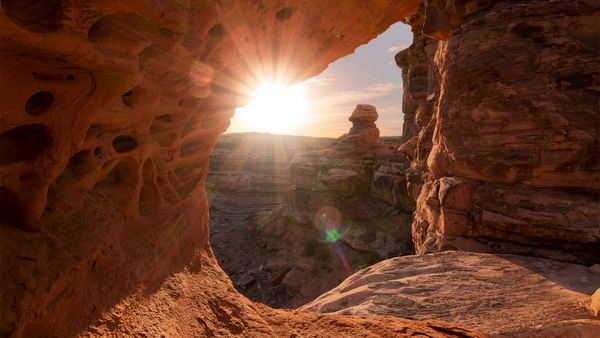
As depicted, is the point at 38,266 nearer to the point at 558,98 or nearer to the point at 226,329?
the point at 226,329

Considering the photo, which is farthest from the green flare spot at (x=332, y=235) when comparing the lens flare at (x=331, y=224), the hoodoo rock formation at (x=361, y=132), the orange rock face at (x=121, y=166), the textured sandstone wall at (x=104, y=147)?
the textured sandstone wall at (x=104, y=147)

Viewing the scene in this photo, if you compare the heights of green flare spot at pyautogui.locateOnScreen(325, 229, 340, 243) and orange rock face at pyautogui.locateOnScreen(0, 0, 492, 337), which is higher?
orange rock face at pyautogui.locateOnScreen(0, 0, 492, 337)

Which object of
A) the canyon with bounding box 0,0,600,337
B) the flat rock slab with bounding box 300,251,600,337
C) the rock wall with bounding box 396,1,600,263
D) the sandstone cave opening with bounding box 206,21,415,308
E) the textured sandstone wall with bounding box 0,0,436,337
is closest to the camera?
the textured sandstone wall with bounding box 0,0,436,337

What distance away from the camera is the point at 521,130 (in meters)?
7.18

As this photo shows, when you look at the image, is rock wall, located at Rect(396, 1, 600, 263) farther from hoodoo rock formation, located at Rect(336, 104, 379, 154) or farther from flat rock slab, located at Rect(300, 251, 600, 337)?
hoodoo rock formation, located at Rect(336, 104, 379, 154)

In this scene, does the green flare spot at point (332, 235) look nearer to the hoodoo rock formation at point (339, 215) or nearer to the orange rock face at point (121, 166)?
the hoodoo rock formation at point (339, 215)

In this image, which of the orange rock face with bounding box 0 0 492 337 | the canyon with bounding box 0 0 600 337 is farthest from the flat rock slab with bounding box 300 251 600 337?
the orange rock face with bounding box 0 0 492 337

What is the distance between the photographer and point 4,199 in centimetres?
211

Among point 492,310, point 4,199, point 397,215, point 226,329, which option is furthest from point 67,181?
point 397,215

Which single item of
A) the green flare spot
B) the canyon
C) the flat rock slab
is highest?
the canyon

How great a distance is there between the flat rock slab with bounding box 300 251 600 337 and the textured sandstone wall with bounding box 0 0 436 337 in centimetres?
239

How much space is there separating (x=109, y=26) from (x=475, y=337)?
4341 millimetres

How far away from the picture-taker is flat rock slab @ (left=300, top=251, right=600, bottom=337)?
4.00 m

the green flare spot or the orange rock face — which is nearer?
the orange rock face
